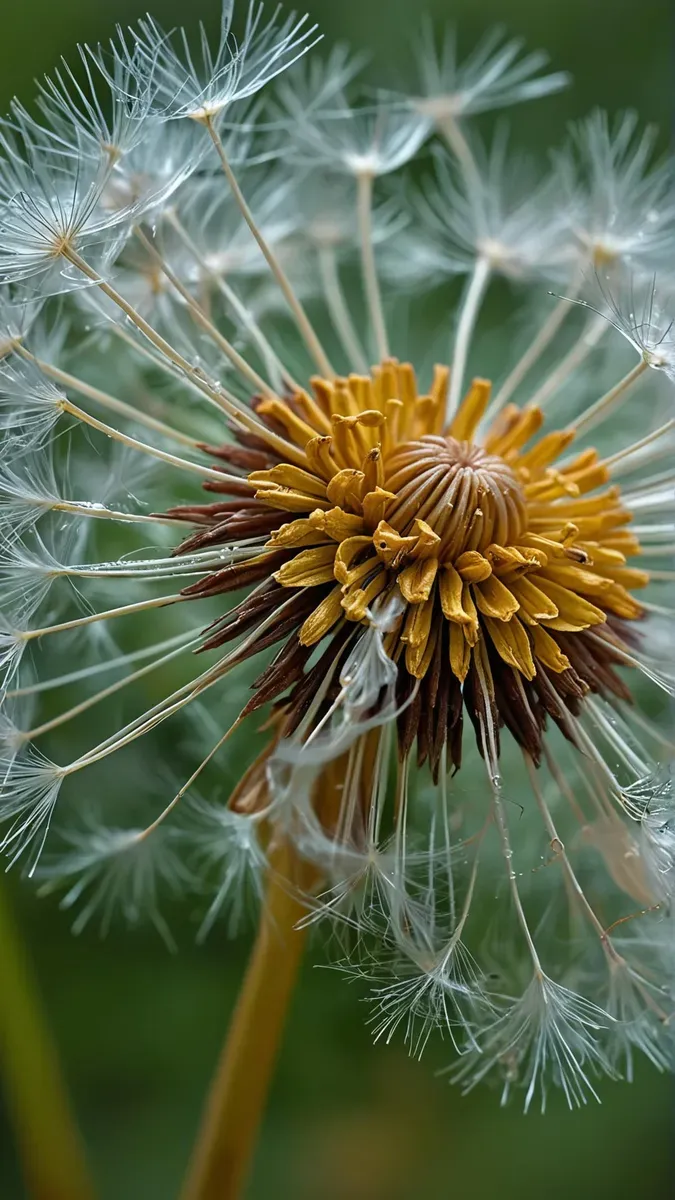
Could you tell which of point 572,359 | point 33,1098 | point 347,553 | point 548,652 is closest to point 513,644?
point 548,652

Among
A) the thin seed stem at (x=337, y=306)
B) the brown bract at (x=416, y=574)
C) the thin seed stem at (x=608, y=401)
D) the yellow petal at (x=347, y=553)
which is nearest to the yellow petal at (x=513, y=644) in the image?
the brown bract at (x=416, y=574)

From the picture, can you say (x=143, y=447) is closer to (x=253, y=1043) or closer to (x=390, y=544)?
(x=390, y=544)

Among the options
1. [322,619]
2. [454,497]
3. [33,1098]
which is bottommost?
[33,1098]

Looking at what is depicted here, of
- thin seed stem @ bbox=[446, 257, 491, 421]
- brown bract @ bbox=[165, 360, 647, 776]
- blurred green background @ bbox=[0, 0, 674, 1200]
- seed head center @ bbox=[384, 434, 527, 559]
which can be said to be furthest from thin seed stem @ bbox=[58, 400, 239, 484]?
blurred green background @ bbox=[0, 0, 674, 1200]

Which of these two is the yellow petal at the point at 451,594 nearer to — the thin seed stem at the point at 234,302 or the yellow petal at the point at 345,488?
the yellow petal at the point at 345,488

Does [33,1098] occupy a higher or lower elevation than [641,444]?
lower

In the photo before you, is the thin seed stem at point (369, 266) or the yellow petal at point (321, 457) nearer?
the yellow petal at point (321, 457)
